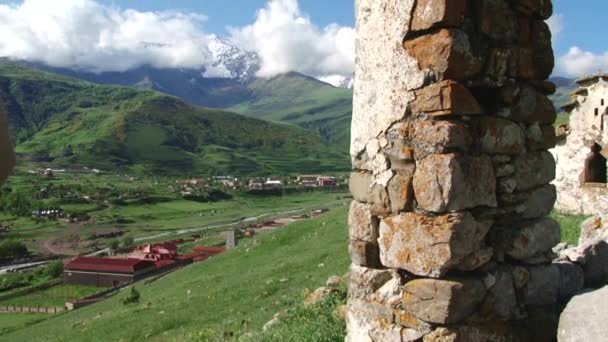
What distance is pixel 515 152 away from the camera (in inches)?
245

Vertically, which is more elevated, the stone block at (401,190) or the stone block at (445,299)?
the stone block at (401,190)

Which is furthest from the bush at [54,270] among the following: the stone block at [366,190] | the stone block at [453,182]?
the stone block at [453,182]

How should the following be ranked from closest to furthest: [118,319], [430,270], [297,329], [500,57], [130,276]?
[430,270] < [500,57] < [297,329] < [118,319] < [130,276]

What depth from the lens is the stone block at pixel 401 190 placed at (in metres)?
5.97

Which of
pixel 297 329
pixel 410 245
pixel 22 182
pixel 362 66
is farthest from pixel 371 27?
pixel 22 182

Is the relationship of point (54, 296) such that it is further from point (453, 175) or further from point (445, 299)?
point (453, 175)

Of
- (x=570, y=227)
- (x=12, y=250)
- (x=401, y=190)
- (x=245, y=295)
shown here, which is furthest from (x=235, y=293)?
(x=12, y=250)

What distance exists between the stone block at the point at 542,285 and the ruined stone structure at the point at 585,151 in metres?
15.1

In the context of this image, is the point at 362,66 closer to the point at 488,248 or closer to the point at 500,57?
the point at 500,57

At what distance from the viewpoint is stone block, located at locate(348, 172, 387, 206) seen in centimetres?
628

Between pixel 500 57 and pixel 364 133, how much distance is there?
1.72 m

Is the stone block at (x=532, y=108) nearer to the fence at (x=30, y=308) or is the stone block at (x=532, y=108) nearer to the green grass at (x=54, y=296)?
the fence at (x=30, y=308)

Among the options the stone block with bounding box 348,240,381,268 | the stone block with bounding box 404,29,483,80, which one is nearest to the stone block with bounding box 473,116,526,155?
the stone block with bounding box 404,29,483,80

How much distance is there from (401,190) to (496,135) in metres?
1.18
